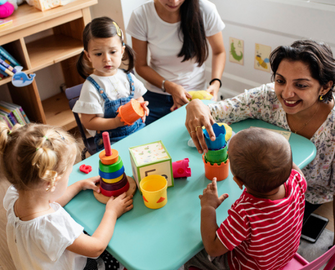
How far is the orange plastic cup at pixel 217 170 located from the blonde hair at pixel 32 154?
50 centimetres

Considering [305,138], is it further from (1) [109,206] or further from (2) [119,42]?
(2) [119,42]

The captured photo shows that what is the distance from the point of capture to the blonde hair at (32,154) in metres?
1.00

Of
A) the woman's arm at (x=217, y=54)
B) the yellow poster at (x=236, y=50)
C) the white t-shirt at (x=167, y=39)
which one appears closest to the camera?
the white t-shirt at (x=167, y=39)

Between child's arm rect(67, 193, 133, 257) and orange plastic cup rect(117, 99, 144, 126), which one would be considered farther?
orange plastic cup rect(117, 99, 144, 126)

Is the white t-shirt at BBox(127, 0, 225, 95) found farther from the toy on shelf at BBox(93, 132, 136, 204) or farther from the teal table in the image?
the toy on shelf at BBox(93, 132, 136, 204)

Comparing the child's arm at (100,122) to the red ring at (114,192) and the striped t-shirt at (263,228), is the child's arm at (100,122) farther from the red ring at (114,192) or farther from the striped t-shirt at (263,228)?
the striped t-shirt at (263,228)

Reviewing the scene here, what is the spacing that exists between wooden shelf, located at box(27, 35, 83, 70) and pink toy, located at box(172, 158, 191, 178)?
1.67 meters

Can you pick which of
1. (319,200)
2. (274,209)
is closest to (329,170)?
(319,200)

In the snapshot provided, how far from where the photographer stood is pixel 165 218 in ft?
3.61

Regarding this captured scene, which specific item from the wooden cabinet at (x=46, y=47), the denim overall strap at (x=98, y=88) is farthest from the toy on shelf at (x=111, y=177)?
the wooden cabinet at (x=46, y=47)

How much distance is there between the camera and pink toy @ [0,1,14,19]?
90.0 inches

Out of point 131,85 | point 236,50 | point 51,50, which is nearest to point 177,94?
point 131,85

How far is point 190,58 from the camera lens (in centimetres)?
218

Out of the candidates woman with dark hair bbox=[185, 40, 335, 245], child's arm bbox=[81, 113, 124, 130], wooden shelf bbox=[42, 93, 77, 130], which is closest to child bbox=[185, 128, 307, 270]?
woman with dark hair bbox=[185, 40, 335, 245]
